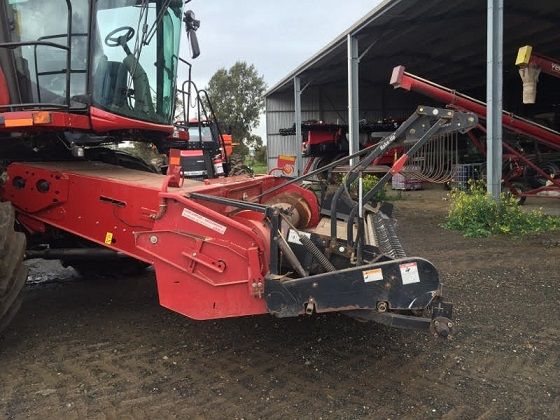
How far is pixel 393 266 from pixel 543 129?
7.91 meters

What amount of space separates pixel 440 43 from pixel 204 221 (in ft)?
42.0

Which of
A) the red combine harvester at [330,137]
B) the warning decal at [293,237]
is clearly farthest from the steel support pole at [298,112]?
the warning decal at [293,237]

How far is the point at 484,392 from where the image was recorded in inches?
105

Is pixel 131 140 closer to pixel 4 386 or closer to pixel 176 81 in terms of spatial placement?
pixel 176 81

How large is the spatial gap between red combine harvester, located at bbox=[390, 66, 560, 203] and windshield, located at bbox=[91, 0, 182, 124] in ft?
13.0

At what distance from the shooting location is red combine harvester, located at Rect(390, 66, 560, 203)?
8.07 meters

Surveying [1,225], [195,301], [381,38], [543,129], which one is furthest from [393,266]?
[381,38]

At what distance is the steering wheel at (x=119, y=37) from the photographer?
3640 millimetres

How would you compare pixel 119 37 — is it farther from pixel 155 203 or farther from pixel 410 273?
pixel 410 273

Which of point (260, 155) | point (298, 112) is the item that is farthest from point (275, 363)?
point (260, 155)

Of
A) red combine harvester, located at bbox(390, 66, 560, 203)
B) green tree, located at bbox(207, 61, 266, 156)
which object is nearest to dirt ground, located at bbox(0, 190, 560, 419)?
red combine harvester, located at bbox(390, 66, 560, 203)

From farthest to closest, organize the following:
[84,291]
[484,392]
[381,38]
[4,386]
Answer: [381,38] → [84,291] → [4,386] → [484,392]

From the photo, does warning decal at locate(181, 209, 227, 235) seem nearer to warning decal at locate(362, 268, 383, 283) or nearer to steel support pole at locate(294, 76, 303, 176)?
warning decal at locate(362, 268, 383, 283)

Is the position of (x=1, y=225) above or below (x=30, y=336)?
above
